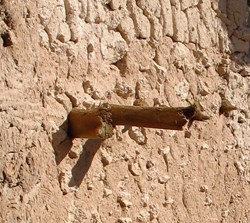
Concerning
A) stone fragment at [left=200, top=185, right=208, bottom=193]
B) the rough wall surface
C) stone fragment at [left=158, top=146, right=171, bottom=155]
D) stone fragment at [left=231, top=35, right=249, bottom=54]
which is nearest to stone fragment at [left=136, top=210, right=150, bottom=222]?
→ the rough wall surface

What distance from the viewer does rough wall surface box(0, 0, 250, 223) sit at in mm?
3074

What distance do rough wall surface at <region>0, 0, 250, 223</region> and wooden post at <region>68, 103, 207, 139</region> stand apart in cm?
12

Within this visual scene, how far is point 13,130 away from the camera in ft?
9.91

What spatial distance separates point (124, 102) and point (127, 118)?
41 centimetres

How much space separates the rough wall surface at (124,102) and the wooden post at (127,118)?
0.12 metres

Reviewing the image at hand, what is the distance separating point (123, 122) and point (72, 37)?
43 centimetres

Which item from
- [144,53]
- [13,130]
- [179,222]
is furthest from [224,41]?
[13,130]

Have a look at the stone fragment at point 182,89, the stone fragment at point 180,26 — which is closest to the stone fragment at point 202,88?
the stone fragment at point 182,89

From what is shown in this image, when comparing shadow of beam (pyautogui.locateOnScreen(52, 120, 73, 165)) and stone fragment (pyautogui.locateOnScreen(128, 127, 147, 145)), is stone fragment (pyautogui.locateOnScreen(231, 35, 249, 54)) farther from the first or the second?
shadow of beam (pyautogui.locateOnScreen(52, 120, 73, 165))

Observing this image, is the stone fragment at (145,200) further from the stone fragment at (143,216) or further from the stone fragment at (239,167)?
the stone fragment at (239,167)

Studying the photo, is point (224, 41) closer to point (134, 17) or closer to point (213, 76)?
point (213, 76)

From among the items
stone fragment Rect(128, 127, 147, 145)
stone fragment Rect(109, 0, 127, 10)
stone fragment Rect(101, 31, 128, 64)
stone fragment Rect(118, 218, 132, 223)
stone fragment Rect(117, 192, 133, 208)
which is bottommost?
stone fragment Rect(118, 218, 132, 223)

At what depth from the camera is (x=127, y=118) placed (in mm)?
3148

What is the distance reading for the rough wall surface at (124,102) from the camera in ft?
10.1
